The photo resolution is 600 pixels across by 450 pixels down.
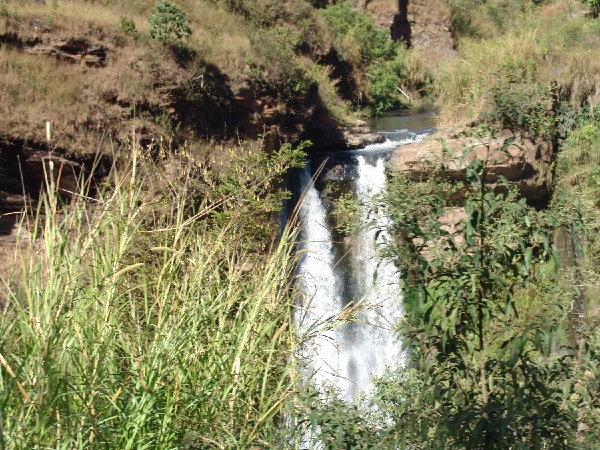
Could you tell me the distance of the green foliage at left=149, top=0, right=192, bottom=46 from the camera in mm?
12969

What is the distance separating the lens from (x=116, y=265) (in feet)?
10.3

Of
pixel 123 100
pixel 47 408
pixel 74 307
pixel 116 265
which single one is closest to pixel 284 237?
pixel 116 265

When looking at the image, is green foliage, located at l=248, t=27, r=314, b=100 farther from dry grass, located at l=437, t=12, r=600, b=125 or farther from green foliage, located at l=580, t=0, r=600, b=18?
green foliage, located at l=580, t=0, r=600, b=18

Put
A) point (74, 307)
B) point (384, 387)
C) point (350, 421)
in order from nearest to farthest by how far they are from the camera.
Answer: point (350, 421) < point (74, 307) < point (384, 387)

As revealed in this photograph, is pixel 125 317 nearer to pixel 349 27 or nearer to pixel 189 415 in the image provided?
pixel 189 415

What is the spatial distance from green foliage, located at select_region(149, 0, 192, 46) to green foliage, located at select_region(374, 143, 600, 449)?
1095 cm

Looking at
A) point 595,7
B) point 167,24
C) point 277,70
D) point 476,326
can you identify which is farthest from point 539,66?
point 476,326

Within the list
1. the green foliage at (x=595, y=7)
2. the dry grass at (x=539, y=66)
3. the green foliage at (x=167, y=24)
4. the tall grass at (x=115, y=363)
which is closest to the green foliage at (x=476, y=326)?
the tall grass at (x=115, y=363)

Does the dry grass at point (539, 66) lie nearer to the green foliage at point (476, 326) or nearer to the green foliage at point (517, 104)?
the green foliage at point (517, 104)

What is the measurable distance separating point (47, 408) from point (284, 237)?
1.52 metres

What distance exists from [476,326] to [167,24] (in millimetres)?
11397

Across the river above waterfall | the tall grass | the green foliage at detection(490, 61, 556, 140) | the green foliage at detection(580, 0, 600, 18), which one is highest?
the green foliage at detection(490, 61, 556, 140)

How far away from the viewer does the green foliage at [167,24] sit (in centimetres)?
1297

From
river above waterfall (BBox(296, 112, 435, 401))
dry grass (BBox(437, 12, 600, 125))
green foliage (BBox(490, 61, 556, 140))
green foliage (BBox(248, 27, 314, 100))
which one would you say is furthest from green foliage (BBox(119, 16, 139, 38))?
green foliage (BBox(490, 61, 556, 140))
